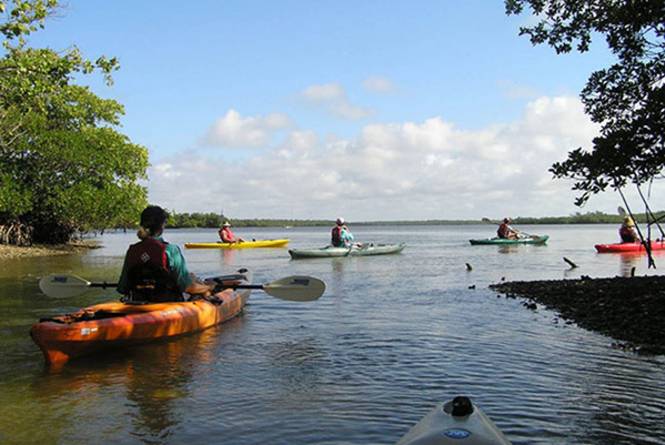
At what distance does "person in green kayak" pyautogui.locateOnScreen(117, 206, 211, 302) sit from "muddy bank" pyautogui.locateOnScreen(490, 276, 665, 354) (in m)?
5.93

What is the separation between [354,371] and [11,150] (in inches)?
1010

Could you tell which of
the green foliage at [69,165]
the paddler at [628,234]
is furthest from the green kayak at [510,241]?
the green foliage at [69,165]

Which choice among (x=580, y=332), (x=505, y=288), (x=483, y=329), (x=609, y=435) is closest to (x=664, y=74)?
(x=580, y=332)

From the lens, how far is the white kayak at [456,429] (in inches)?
134

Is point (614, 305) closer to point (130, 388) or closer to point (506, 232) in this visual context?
point (130, 388)

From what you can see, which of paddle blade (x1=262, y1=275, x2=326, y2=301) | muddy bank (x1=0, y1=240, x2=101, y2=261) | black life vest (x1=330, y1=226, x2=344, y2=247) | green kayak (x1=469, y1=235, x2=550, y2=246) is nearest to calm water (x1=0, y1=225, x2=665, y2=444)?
paddle blade (x1=262, y1=275, x2=326, y2=301)

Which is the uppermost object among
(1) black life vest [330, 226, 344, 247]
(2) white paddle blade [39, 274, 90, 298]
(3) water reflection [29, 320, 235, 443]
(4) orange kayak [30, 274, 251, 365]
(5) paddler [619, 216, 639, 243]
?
(5) paddler [619, 216, 639, 243]

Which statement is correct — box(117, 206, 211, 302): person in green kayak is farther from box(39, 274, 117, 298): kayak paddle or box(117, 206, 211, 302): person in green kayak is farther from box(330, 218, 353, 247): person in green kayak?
box(330, 218, 353, 247): person in green kayak

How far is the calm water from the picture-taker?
511 cm

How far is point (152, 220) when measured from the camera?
7.89 m

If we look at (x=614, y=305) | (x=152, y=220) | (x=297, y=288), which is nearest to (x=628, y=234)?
(x=614, y=305)

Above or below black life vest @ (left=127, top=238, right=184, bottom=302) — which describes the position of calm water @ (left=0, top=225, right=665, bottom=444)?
below

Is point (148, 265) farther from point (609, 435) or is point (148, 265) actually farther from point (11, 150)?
point (11, 150)

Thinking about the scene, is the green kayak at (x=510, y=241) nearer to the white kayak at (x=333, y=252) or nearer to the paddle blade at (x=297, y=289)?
the white kayak at (x=333, y=252)
